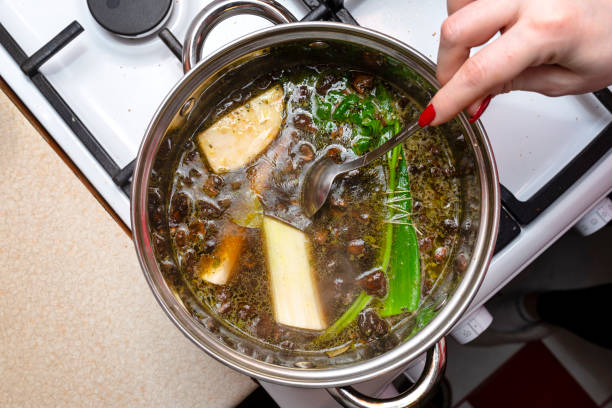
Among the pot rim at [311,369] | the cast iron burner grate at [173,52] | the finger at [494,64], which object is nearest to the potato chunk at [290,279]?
the pot rim at [311,369]

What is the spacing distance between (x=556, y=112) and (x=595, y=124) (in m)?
0.08

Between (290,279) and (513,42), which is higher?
(513,42)

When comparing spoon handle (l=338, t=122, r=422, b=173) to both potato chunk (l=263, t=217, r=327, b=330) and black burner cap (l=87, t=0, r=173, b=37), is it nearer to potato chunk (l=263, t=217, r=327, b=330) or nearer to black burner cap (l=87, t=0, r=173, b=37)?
potato chunk (l=263, t=217, r=327, b=330)

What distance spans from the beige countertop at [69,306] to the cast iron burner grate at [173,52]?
112mm

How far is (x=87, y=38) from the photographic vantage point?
34.6 inches

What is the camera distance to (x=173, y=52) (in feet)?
2.71

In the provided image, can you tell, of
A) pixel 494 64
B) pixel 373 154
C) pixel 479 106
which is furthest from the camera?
pixel 373 154

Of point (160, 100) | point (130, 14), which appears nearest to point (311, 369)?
point (160, 100)

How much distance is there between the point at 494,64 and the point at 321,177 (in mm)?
368

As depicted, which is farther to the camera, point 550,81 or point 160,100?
point 160,100

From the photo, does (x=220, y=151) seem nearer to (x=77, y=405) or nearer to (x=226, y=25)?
(x=226, y=25)

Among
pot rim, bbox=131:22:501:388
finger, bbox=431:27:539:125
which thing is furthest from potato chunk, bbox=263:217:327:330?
finger, bbox=431:27:539:125

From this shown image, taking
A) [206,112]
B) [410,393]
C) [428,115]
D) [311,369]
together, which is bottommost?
[410,393]

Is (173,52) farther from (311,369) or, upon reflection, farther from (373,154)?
(311,369)
